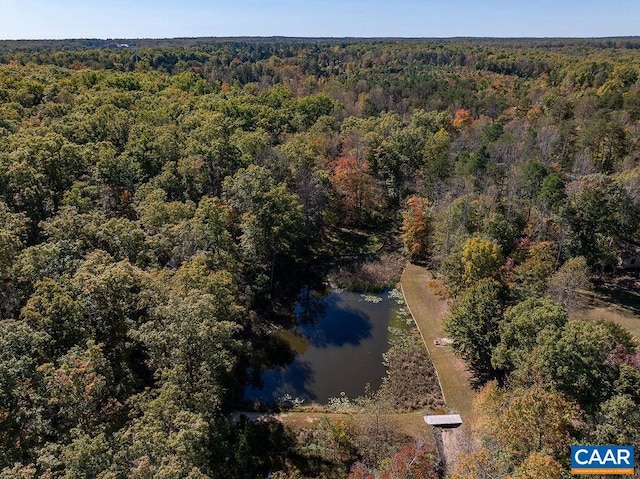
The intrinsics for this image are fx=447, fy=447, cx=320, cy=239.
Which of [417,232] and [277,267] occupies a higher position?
[417,232]

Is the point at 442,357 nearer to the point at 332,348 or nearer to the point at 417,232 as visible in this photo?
the point at 332,348

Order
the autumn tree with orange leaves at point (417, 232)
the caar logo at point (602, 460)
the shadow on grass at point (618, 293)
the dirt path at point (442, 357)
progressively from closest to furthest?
the caar logo at point (602, 460)
the dirt path at point (442, 357)
the shadow on grass at point (618, 293)
the autumn tree with orange leaves at point (417, 232)

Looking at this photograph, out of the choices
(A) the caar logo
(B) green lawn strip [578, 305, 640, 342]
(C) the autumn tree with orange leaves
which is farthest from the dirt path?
(B) green lawn strip [578, 305, 640, 342]

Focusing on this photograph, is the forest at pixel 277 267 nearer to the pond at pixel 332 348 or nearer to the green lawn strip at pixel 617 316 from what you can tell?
the green lawn strip at pixel 617 316

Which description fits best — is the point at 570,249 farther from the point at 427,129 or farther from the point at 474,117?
the point at 474,117

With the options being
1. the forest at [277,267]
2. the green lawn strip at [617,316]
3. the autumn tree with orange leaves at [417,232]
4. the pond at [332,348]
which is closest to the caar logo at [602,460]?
the forest at [277,267]

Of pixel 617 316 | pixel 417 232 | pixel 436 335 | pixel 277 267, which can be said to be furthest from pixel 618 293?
pixel 277 267
